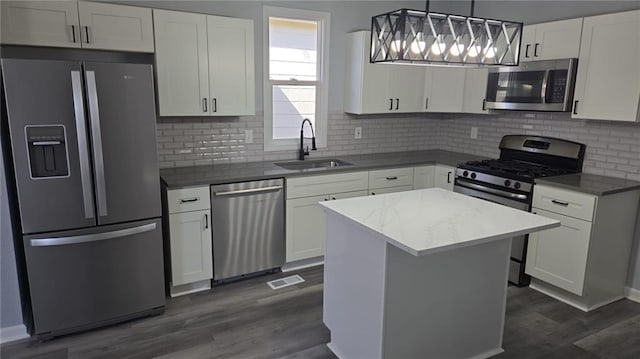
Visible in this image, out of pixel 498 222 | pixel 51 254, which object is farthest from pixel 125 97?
pixel 498 222

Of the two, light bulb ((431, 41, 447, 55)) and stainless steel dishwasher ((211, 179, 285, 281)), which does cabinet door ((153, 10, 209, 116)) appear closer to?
stainless steel dishwasher ((211, 179, 285, 281))

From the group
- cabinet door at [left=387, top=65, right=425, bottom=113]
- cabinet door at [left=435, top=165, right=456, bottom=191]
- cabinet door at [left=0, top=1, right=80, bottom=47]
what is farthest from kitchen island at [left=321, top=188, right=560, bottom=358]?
cabinet door at [left=0, top=1, right=80, bottom=47]

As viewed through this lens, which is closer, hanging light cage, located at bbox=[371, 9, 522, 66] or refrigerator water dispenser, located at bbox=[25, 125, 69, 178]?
hanging light cage, located at bbox=[371, 9, 522, 66]

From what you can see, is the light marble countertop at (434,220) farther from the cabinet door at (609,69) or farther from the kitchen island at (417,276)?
the cabinet door at (609,69)

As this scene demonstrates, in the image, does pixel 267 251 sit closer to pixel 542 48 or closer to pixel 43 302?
pixel 43 302

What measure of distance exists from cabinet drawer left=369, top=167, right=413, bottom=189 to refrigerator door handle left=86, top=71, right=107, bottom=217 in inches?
89.2

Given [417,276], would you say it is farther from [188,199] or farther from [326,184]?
[188,199]

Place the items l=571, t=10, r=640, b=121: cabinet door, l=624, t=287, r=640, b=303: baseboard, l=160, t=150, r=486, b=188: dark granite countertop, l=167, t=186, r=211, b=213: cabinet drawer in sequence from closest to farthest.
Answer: l=571, t=10, r=640, b=121: cabinet door, l=167, t=186, r=211, b=213: cabinet drawer, l=160, t=150, r=486, b=188: dark granite countertop, l=624, t=287, r=640, b=303: baseboard

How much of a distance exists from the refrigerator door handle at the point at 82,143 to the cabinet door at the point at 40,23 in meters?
0.54

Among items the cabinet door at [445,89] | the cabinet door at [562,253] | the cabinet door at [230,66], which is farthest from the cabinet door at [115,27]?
the cabinet door at [562,253]

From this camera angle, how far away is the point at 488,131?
4.54 m

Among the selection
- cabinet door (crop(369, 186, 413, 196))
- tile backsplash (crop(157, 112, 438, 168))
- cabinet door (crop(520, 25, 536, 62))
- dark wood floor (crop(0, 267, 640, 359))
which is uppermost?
cabinet door (crop(520, 25, 536, 62))

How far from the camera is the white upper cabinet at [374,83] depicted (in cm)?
420

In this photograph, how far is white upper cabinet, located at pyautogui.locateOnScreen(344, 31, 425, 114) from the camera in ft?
13.8
